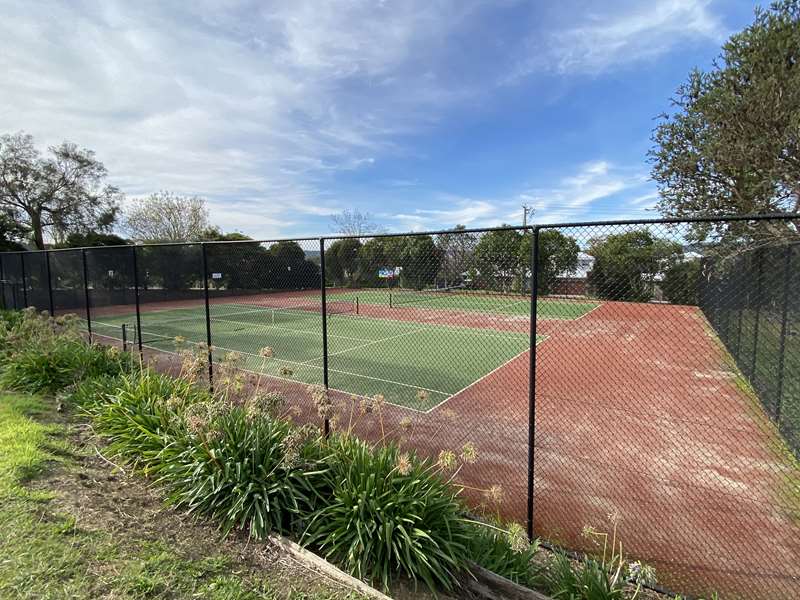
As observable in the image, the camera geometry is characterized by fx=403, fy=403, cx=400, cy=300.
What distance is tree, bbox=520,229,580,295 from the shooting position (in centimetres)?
514

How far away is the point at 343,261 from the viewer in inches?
330

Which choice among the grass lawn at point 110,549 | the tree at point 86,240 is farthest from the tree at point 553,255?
the tree at point 86,240

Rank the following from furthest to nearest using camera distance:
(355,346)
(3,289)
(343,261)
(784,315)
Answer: (355,346) → (3,289) → (343,261) → (784,315)

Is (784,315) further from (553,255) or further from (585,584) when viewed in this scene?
(585,584)

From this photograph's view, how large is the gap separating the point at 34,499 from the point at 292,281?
44.8 feet

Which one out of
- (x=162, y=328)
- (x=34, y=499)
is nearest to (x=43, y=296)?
(x=162, y=328)

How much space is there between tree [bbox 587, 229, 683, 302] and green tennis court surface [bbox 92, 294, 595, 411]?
13.1ft

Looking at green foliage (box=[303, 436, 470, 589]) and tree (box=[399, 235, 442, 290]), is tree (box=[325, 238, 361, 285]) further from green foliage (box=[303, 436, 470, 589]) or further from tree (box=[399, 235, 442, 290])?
green foliage (box=[303, 436, 470, 589])

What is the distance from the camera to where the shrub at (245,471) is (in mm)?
3117

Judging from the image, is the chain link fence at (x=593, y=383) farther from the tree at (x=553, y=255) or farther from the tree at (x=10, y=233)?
the tree at (x=10, y=233)

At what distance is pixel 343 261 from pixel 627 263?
529 cm

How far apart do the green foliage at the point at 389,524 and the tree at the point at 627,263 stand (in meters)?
4.41

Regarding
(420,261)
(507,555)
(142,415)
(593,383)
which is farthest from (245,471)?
(593,383)

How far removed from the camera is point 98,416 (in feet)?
15.7
